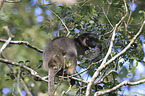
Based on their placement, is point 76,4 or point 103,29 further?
point 76,4

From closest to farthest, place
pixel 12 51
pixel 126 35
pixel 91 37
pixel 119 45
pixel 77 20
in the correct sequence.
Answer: pixel 126 35
pixel 119 45
pixel 77 20
pixel 91 37
pixel 12 51

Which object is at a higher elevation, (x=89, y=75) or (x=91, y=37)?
(x=91, y=37)

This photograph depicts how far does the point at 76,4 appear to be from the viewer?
5672 mm

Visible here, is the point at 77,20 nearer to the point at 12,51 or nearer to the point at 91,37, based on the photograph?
the point at 91,37

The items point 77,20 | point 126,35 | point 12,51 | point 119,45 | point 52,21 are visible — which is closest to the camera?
point 126,35

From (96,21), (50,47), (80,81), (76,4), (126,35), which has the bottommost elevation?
(80,81)

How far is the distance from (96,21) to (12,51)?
13.1 feet

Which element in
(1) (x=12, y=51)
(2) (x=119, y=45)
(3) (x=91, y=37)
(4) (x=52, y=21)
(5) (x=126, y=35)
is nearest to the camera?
(5) (x=126, y=35)

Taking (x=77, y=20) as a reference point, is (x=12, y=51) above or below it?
below

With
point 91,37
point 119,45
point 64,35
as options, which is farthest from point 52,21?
point 119,45

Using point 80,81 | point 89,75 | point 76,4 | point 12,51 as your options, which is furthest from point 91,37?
point 12,51

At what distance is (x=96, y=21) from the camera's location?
523 cm

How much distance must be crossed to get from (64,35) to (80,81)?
6.99 feet

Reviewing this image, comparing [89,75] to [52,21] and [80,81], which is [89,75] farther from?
[52,21]
